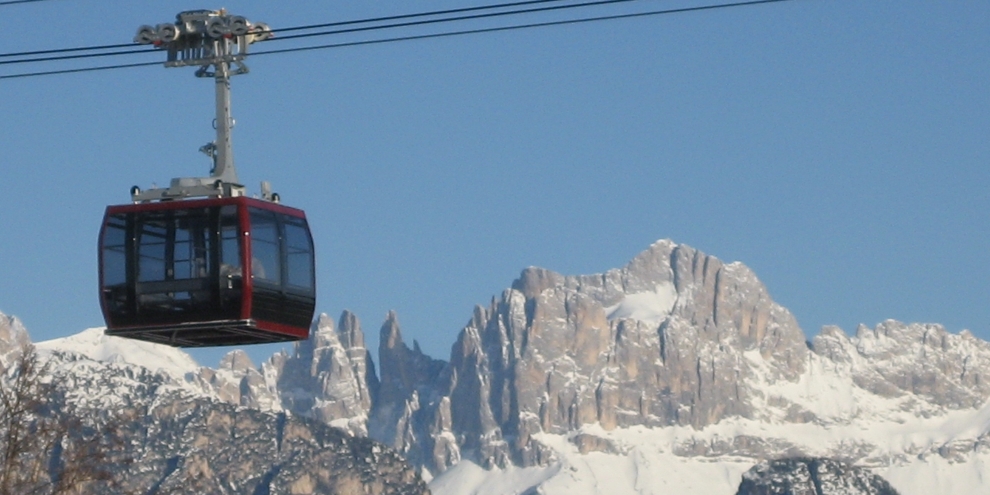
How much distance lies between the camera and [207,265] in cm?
4438

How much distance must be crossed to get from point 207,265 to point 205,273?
17 cm

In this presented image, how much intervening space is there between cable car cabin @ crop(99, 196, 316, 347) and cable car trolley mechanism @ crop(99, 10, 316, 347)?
0.02m

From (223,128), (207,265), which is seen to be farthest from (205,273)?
(223,128)

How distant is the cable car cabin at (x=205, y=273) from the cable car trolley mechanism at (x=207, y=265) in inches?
0.8

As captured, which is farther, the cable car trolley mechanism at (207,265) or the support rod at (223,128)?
the cable car trolley mechanism at (207,265)

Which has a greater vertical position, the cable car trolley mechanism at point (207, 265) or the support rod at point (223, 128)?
the support rod at point (223, 128)

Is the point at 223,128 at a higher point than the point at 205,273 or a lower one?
higher

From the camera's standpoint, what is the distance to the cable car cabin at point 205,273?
44062mm

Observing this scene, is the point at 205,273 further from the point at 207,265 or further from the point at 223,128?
the point at 223,128

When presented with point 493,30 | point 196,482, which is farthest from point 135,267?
point 493,30

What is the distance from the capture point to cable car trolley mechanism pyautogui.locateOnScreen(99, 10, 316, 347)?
44.0 meters

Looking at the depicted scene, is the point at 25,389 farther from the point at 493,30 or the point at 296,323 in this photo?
the point at 493,30

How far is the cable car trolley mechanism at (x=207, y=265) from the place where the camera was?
44.0 metres

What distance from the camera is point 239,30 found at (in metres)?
40.0
